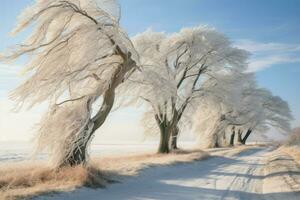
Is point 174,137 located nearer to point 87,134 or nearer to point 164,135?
point 164,135

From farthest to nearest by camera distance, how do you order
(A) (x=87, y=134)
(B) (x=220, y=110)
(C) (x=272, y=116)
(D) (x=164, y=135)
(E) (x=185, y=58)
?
(C) (x=272, y=116)
(B) (x=220, y=110)
(E) (x=185, y=58)
(D) (x=164, y=135)
(A) (x=87, y=134)

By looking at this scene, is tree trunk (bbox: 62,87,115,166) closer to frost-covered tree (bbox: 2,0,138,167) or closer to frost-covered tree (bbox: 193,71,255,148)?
frost-covered tree (bbox: 2,0,138,167)

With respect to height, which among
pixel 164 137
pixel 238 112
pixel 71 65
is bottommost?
pixel 164 137

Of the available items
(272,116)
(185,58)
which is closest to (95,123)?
(185,58)

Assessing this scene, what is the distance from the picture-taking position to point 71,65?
1588cm

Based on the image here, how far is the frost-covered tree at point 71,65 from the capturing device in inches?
599

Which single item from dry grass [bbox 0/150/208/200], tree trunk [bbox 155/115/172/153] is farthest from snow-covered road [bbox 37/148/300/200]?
tree trunk [bbox 155/115/172/153]

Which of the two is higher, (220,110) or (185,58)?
(185,58)

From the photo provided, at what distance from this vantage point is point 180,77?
35.4m

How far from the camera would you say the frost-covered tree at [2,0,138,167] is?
15.2 meters

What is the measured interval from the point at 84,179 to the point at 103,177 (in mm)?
1489

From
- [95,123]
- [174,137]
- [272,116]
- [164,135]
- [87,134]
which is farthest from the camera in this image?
[272,116]

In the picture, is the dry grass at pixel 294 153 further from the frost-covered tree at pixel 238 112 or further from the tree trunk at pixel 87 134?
the tree trunk at pixel 87 134

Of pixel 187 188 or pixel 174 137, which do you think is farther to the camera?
pixel 174 137
